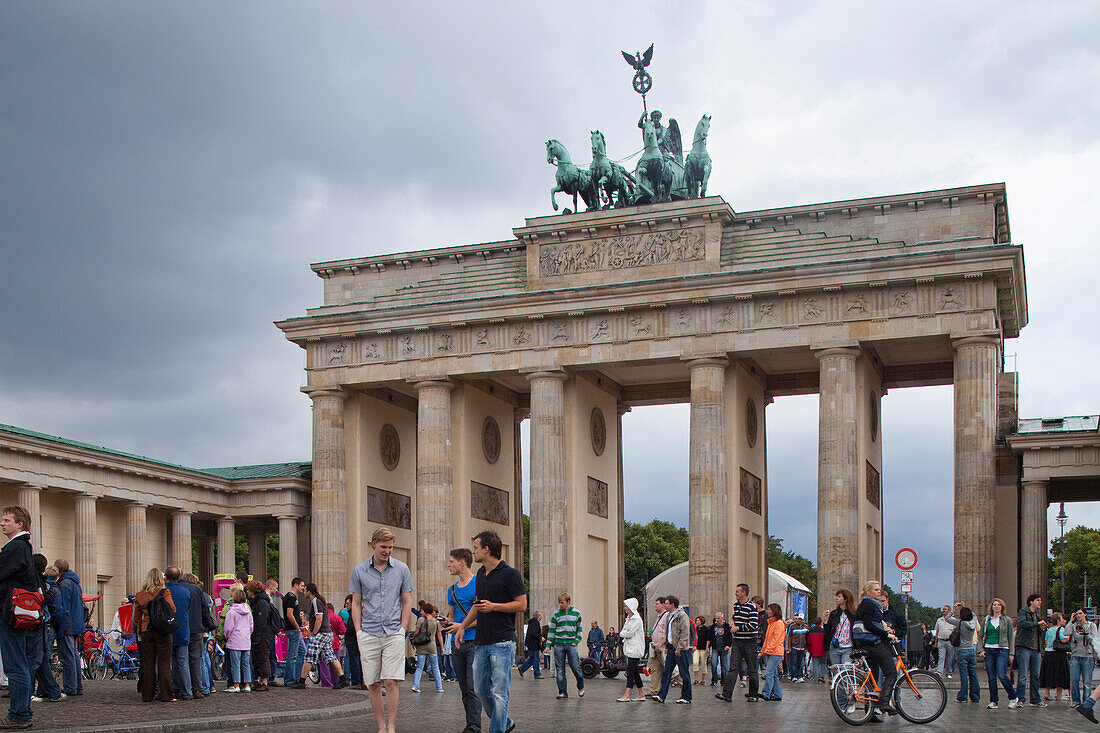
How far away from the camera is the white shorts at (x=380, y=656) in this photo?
1232 centimetres

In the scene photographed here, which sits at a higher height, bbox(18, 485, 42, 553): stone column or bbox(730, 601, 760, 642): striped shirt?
bbox(18, 485, 42, 553): stone column

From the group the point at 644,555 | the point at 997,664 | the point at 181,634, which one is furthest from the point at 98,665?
the point at 644,555

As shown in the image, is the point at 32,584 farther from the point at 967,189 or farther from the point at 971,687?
the point at 967,189

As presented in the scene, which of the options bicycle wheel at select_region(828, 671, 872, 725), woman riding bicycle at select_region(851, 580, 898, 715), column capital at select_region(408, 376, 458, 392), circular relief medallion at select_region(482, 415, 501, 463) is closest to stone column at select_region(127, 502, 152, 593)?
column capital at select_region(408, 376, 458, 392)

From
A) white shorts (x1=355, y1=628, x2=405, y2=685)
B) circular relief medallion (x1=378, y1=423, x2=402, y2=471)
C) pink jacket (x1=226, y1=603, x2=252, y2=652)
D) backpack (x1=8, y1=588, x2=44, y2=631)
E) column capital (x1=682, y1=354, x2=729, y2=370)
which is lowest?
pink jacket (x1=226, y1=603, x2=252, y2=652)

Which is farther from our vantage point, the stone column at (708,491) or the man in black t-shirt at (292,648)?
the stone column at (708,491)

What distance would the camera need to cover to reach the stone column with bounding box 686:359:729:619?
3997 centimetres

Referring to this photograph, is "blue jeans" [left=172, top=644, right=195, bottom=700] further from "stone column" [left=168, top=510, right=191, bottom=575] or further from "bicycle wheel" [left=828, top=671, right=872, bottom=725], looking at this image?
"stone column" [left=168, top=510, right=191, bottom=575]

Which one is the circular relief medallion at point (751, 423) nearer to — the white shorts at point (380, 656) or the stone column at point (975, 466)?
the stone column at point (975, 466)

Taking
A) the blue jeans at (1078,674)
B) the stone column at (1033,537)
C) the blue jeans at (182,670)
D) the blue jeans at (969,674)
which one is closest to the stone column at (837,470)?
the stone column at (1033,537)

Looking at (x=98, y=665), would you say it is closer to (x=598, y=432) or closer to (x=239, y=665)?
(x=239, y=665)

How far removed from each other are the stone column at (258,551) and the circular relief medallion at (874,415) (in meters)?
24.8

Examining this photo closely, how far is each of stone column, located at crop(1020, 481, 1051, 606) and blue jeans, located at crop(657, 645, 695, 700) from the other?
66.9 ft

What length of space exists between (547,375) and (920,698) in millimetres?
27619
